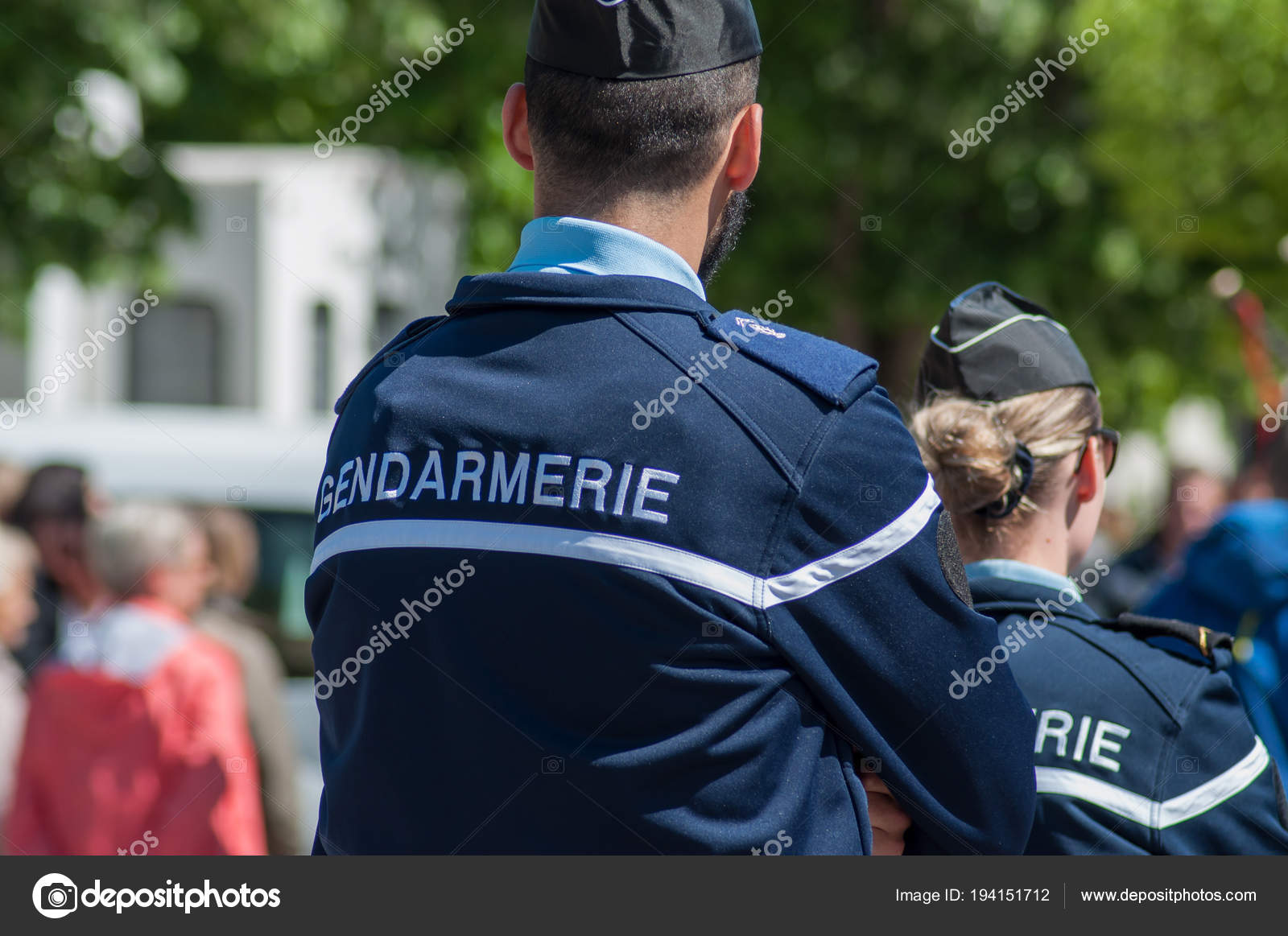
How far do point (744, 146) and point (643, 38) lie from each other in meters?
0.17

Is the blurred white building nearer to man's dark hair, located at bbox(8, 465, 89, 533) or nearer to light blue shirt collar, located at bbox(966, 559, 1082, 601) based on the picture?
man's dark hair, located at bbox(8, 465, 89, 533)

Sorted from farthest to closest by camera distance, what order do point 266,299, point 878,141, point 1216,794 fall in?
1. point 266,299
2. point 878,141
3. point 1216,794

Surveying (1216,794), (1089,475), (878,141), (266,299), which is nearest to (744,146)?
(1089,475)

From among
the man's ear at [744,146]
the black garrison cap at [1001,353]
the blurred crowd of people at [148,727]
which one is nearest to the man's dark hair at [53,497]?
the blurred crowd of people at [148,727]

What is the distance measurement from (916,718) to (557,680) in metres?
0.36

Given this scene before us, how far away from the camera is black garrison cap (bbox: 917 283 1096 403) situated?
2205 mm

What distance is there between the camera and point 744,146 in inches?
62.8

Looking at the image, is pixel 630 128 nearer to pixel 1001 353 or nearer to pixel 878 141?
pixel 1001 353

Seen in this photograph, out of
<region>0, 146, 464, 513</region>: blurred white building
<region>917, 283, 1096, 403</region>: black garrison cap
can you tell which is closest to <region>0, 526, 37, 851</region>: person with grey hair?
<region>917, 283, 1096, 403</region>: black garrison cap

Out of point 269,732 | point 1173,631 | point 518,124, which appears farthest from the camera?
point 269,732

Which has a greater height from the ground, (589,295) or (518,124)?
(518,124)

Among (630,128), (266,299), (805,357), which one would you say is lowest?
(805,357)

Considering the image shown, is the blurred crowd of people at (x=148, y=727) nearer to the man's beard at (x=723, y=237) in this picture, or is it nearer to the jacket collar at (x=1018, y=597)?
the jacket collar at (x=1018, y=597)

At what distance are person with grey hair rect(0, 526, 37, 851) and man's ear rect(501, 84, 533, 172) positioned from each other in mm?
3216
